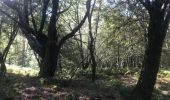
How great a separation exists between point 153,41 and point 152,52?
38cm

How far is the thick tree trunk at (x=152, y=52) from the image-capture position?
10.9 metres

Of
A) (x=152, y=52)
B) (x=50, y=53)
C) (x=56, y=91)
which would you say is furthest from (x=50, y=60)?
(x=152, y=52)

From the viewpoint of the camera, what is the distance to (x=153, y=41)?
36.0 ft

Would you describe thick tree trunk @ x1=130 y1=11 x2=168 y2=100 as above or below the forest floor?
above

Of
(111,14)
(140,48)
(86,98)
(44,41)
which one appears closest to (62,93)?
(86,98)

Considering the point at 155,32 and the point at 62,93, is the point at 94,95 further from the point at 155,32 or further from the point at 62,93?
the point at 155,32

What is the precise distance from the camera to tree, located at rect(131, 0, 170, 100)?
1081 cm

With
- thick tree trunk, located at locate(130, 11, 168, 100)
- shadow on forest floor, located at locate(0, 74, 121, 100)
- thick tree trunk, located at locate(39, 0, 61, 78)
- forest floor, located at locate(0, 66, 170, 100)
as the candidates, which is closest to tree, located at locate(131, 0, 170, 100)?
thick tree trunk, located at locate(130, 11, 168, 100)

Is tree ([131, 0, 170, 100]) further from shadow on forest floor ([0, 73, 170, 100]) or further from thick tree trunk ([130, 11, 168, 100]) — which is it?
shadow on forest floor ([0, 73, 170, 100])

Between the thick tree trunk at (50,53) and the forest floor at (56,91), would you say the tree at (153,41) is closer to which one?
the forest floor at (56,91)

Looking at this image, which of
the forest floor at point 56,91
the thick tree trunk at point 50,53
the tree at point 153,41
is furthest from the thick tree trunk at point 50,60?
the tree at point 153,41

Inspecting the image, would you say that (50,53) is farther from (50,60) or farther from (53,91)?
(53,91)

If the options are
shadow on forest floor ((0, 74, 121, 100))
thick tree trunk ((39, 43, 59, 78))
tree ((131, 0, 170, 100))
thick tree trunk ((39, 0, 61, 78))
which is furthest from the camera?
thick tree trunk ((39, 43, 59, 78))

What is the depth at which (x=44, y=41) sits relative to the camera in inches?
577
